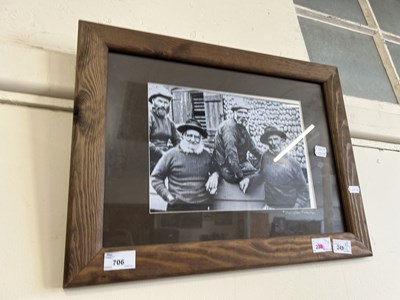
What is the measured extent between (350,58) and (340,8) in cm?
23

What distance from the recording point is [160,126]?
0.53 metres

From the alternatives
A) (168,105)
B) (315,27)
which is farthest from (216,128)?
(315,27)

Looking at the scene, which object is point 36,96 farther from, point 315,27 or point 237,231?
point 315,27

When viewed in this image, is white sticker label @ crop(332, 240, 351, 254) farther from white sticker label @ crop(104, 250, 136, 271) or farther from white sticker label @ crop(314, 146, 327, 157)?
white sticker label @ crop(104, 250, 136, 271)

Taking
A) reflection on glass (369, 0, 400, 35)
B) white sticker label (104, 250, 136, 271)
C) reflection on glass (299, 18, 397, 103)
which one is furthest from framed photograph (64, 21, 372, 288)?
reflection on glass (369, 0, 400, 35)

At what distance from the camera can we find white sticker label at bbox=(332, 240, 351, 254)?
1.91ft

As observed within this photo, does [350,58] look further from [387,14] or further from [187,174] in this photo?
[187,174]

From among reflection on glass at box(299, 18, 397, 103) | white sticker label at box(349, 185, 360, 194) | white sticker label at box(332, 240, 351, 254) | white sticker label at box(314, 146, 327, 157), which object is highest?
reflection on glass at box(299, 18, 397, 103)

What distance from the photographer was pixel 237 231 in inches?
20.5

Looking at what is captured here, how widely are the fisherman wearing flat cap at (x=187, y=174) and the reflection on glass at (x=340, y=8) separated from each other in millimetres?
722

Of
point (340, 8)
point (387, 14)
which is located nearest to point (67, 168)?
point (340, 8)

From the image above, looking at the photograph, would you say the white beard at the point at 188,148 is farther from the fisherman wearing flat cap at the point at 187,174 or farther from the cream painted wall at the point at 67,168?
the cream painted wall at the point at 67,168

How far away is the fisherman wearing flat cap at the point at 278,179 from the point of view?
0.57 meters

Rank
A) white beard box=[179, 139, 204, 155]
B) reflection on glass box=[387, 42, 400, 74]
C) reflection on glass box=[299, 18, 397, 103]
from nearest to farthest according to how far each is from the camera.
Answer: white beard box=[179, 139, 204, 155], reflection on glass box=[299, 18, 397, 103], reflection on glass box=[387, 42, 400, 74]
